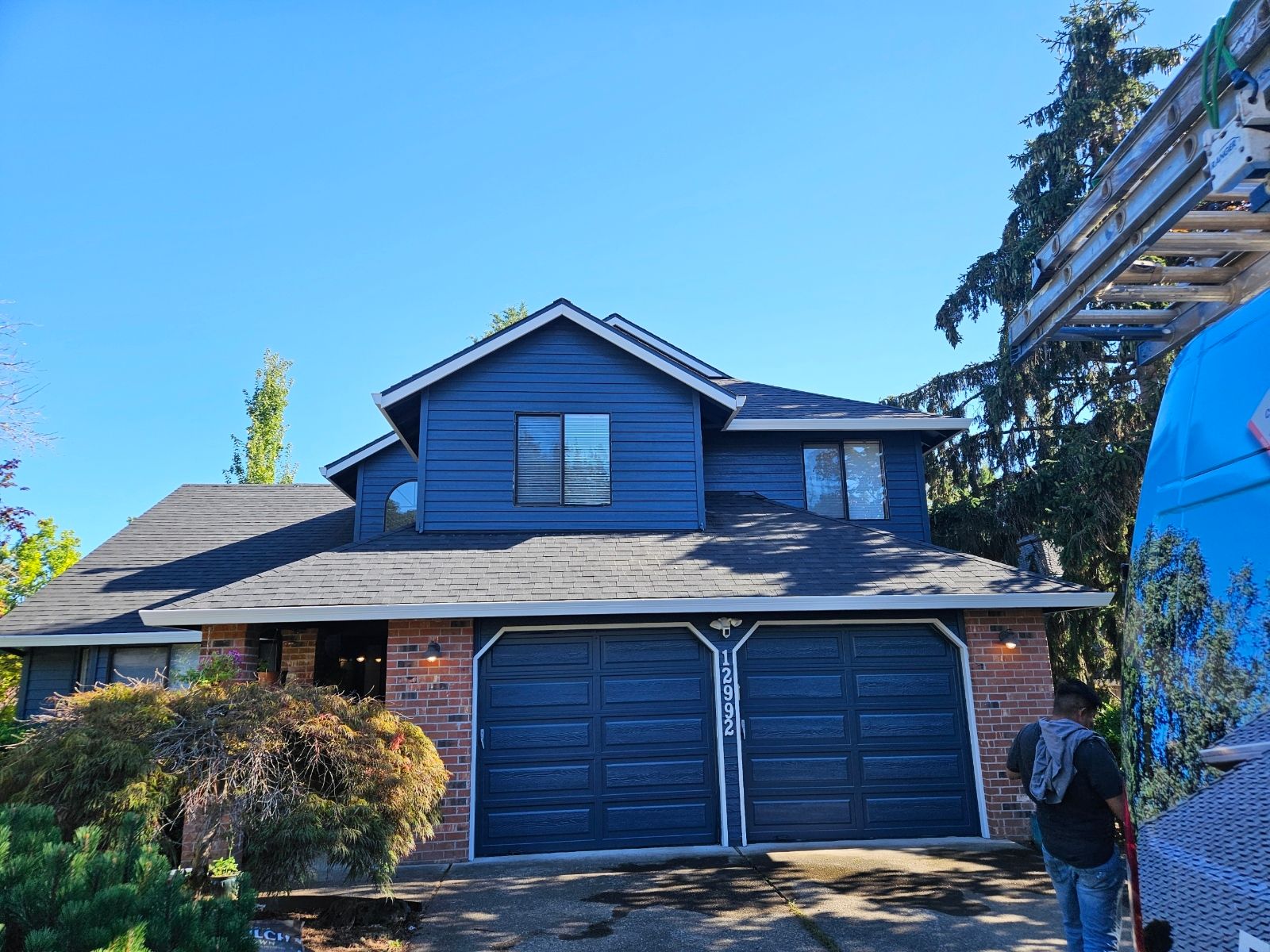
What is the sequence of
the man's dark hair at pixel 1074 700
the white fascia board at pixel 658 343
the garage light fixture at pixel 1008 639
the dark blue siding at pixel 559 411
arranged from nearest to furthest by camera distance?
the man's dark hair at pixel 1074 700, the garage light fixture at pixel 1008 639, the dark blue siding at pixel 559 411, the white fascia board at pixel 658 343

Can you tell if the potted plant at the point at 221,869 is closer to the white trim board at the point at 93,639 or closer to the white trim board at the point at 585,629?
the white trim board at the point at 585,629

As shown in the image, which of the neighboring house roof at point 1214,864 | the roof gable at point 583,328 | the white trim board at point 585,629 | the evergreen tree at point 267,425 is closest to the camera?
the neighboring house roof at point 1214,864

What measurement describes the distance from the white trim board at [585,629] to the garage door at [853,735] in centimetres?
30

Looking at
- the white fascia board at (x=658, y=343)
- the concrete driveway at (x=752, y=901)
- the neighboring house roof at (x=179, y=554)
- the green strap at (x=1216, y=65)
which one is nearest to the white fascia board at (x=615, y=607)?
the concrete driveway at (x=752, y=901)

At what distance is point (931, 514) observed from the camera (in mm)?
17391

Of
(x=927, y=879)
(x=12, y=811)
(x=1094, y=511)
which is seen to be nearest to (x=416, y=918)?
(x=12, y=811)

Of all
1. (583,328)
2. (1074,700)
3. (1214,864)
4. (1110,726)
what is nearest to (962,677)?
(1110,726)

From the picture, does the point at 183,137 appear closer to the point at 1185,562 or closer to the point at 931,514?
the point at 1185,562

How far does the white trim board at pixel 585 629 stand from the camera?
29.1 ft

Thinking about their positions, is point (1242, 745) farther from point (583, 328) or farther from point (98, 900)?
point (583, 328)

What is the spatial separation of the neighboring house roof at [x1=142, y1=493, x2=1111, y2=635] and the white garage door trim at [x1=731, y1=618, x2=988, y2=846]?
1.72ft

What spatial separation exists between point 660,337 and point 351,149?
6522mm

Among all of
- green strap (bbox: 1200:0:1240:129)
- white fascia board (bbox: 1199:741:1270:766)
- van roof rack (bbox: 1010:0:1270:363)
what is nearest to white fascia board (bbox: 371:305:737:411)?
van roof rack (bbox: 1010:0:1270:363)

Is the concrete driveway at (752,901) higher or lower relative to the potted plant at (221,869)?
lower
